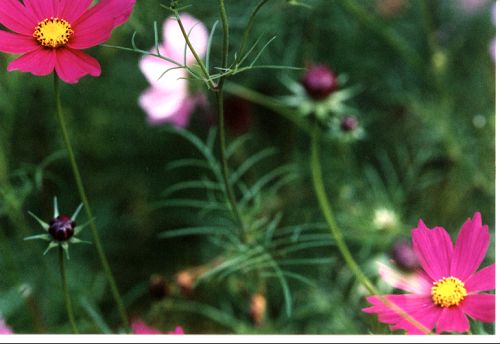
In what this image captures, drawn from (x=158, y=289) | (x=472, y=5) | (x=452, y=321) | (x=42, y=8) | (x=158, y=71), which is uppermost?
(x=472, y=5)

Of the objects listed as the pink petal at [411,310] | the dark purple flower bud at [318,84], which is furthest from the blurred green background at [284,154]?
the pink petal at [411,310]

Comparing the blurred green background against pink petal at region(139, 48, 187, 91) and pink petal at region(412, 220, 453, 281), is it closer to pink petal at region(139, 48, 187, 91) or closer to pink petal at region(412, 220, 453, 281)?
pink petal at region(139, 48, 187, 91)

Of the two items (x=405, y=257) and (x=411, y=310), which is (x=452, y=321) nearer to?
(x=411, y=310)

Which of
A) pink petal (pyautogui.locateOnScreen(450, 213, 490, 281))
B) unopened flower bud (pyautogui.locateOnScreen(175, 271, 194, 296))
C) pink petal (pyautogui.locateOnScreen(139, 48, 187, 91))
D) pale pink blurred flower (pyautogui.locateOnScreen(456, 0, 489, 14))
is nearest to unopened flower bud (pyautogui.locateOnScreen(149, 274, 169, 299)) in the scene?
unopened flower bud (pyautogui.locateOnScreen(175, 271, 194, 296))

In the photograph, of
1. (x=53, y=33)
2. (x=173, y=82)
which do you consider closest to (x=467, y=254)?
(x=53, y=33)

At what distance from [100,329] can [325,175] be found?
1.29ft

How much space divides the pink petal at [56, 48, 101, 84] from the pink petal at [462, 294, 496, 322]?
0.34 metres

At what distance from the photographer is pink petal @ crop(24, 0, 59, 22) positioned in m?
0.62

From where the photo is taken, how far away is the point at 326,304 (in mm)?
938

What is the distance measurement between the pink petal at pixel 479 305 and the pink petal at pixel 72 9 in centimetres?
39

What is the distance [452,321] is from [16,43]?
42 centimetres

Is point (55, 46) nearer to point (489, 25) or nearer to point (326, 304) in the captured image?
point (326, 304)

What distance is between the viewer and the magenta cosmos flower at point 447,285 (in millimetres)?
587

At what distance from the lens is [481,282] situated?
0.60 m
